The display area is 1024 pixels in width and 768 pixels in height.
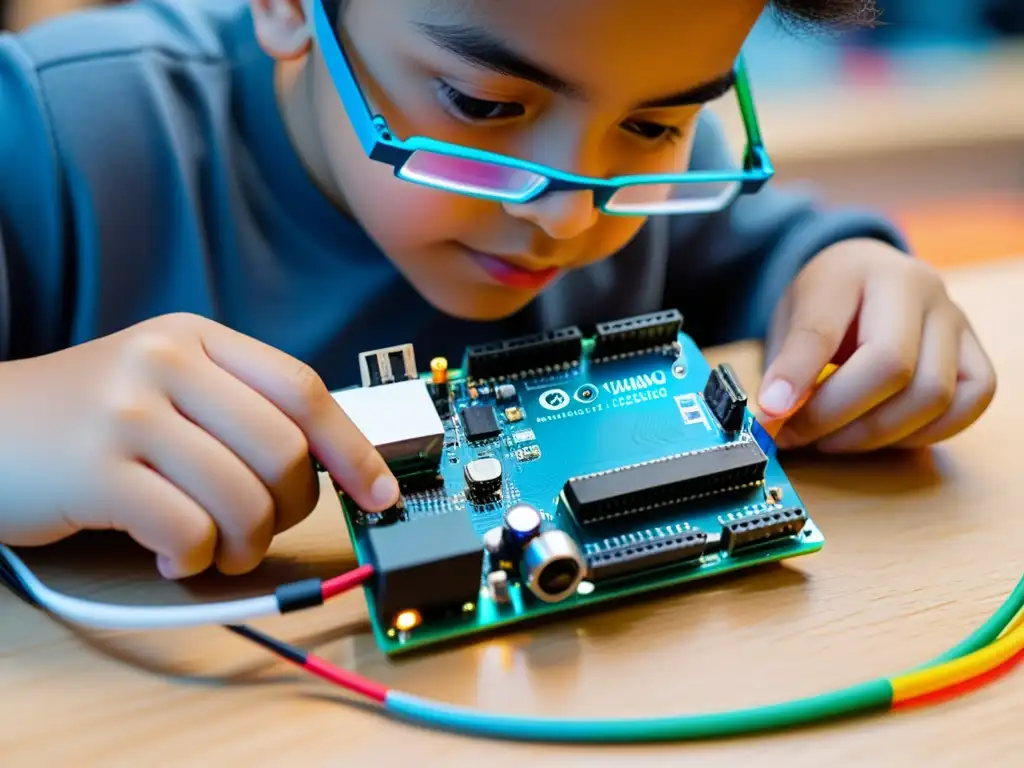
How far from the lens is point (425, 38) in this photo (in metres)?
0.57

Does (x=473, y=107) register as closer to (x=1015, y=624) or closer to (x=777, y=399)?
(x=777, y=399)

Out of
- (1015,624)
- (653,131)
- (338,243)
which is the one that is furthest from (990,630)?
(338,243)

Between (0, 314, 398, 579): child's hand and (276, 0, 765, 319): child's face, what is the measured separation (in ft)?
0.72

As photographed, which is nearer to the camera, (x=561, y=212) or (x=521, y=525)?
(x=521, y=525)

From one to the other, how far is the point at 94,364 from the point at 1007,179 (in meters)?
1.96

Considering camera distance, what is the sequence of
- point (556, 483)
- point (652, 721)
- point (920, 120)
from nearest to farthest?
point (652, 721) → point (556, 483) → point (920, 120)

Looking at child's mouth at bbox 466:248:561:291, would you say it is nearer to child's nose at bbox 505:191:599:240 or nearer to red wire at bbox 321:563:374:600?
child's nose at bbox 505:191:599:240

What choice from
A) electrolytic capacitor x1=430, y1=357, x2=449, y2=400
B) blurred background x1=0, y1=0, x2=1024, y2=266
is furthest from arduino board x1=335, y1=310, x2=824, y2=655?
blurred background x1=0, y1=0, x2=1024, y2=266

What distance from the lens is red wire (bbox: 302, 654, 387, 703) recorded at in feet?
1.52

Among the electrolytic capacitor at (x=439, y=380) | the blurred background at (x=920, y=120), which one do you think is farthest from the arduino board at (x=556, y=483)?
the blurred background at (x=920, y=120)

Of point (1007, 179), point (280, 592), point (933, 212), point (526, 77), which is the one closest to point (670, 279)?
point (526, 77)

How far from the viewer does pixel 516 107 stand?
1.91ft

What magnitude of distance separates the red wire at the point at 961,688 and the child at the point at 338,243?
0.19 meters

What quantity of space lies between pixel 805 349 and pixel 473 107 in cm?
31
